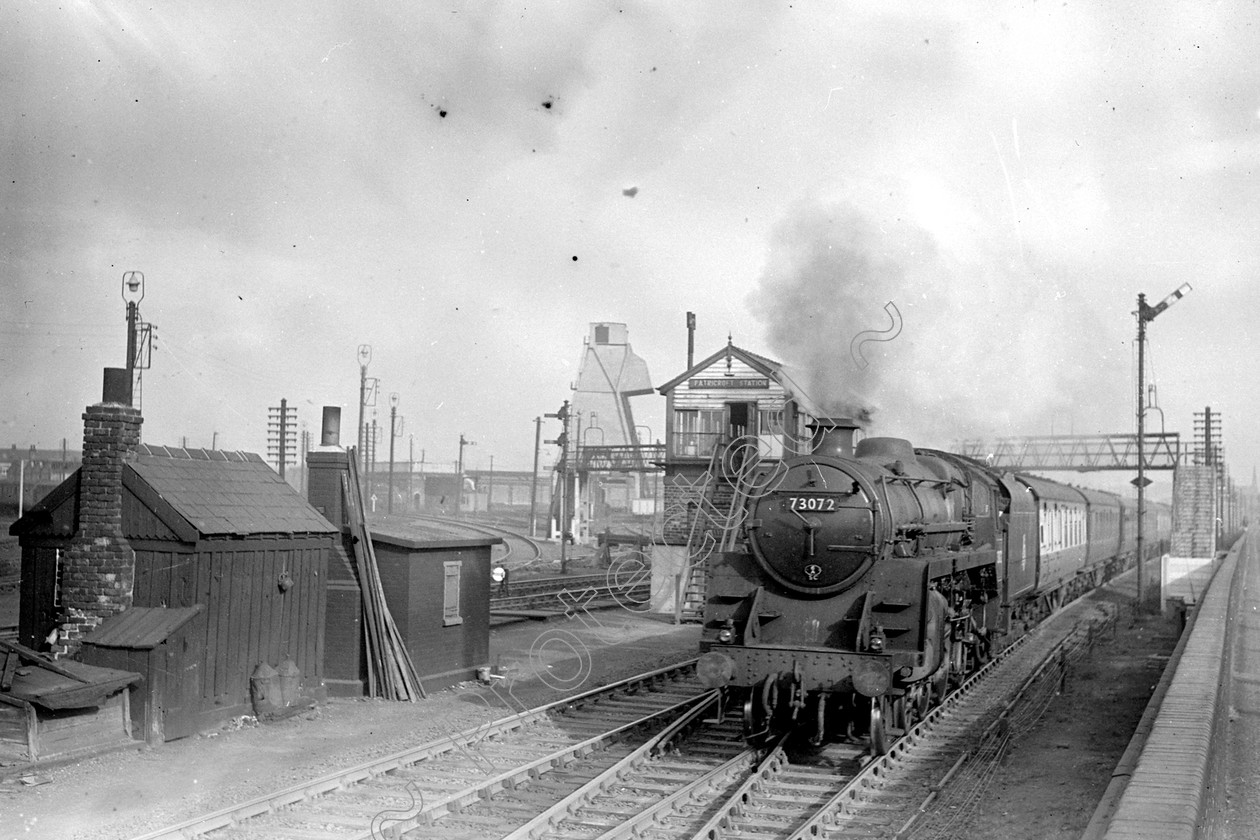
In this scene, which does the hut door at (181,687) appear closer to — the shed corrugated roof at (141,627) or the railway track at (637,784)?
the shed corrugated roof at (141,627)

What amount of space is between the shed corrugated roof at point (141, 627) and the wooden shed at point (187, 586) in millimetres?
16

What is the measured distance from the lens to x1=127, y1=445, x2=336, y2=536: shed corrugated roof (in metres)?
12.1

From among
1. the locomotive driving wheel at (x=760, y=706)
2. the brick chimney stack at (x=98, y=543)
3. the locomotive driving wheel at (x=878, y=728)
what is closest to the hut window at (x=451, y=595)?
the brick chimney stack at (x=98, y=543)

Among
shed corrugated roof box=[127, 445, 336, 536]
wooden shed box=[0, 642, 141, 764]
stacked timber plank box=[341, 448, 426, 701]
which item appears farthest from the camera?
stacked timber plank box=[341, 448, 426, 701]

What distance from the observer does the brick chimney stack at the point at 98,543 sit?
469 inches

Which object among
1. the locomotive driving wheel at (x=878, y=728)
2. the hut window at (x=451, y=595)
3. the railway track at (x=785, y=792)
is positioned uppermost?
the hut window at (x=451, y=595)

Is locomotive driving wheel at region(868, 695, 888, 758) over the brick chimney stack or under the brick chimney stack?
under

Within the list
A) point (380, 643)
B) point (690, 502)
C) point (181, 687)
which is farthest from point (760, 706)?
point (690, 502)

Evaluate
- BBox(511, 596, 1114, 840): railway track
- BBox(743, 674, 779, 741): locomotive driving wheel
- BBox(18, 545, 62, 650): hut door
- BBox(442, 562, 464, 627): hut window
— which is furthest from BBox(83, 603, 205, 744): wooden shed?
BBox(743, 674, 779, 741): locomotive driving wheel

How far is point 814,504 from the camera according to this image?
11.0 m

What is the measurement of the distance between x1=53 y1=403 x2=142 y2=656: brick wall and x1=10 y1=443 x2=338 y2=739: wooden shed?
1.5 inches

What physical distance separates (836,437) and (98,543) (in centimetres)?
819

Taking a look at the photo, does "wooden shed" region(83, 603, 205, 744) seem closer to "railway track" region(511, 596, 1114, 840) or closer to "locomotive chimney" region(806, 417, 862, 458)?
"railway track" region(511, 596, 1114, 840)

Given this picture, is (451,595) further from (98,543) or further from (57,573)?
(57,573)
